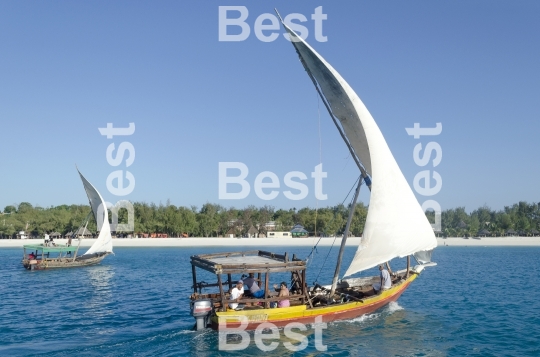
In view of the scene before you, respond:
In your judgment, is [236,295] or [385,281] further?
[385,281]

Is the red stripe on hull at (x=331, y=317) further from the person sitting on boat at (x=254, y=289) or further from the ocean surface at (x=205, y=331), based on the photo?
the person sitting on boat at (x=254, y=289)

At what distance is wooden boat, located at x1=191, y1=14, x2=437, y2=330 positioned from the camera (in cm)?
1927

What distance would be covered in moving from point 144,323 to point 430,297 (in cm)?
1883

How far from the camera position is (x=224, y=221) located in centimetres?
12106

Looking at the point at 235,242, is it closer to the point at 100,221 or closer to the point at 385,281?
the point at 100,221

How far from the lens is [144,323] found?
75.9ft

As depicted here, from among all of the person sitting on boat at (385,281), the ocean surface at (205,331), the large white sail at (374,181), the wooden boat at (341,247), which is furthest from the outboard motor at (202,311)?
the person sitting on boat at (385,281)

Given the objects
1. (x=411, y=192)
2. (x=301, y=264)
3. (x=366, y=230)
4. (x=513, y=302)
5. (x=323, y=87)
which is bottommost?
(x=513, y=302)

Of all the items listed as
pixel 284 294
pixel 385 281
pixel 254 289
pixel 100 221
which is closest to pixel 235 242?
pixel 100 221

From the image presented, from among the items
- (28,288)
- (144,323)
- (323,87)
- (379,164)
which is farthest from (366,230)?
(28,288)

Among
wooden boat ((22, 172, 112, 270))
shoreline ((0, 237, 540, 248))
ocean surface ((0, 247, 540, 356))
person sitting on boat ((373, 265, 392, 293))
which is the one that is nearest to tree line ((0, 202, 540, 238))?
shoreline ((0, 237, 540, 248))

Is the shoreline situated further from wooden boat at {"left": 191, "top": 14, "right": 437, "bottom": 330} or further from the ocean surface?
wooden boat at {"left": 191, "top": 14, "right": 437, "bottom": 330}

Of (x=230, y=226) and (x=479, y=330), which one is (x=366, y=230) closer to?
(x=479, y=330)

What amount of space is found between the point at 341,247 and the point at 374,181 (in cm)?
346
